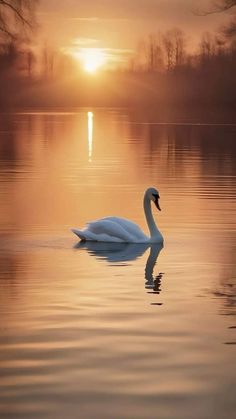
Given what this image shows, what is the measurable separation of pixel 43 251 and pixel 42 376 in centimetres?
645

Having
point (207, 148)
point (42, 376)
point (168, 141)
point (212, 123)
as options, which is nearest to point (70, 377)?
point (42, 376)

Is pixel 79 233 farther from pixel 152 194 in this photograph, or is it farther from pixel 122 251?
pixel 152 194

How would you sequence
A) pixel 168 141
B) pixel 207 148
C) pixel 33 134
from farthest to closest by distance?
pixel 33 134
pixel 168 141
pixel 207 148

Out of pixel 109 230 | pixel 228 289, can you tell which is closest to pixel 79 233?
pixel 109 230

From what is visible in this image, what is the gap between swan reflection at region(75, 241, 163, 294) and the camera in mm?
13820

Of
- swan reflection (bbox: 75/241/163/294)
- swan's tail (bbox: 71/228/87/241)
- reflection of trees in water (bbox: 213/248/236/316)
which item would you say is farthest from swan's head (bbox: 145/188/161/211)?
reflection of trees in water (bbox: 213/248/236/316)

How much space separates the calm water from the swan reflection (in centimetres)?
3

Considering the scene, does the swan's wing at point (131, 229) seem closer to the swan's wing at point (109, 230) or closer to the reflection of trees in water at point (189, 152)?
the swan's wing at point (109, 230)

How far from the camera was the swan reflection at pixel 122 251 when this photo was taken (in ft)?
45.3

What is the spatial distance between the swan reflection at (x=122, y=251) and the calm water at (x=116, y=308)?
27 millimetres

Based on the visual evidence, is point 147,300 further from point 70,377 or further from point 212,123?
point 212,123

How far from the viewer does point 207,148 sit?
4062 centimetres

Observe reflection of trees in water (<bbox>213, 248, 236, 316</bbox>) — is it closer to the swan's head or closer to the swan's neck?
the swan's neck

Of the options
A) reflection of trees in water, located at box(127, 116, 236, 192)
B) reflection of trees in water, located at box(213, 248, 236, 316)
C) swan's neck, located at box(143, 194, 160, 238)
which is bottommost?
reflection of trees in water, located at box(127, 116, 236, 192)
